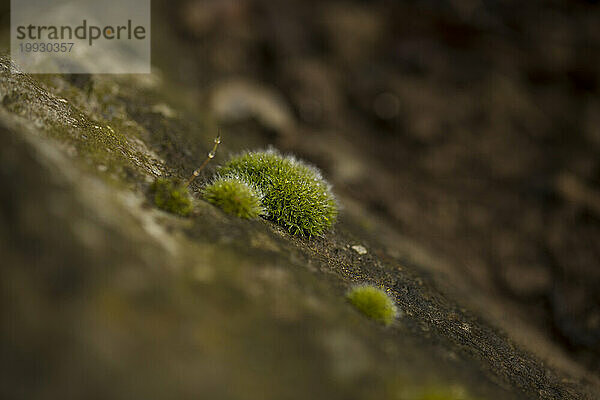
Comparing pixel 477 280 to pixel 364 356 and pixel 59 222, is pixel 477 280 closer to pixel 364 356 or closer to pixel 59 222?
pixel 364 356

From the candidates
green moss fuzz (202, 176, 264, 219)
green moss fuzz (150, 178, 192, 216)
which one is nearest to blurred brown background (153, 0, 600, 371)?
green moss fuzz (202, 176, 264, 219)

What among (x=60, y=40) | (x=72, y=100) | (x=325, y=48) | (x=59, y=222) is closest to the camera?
(x=59, y=222)

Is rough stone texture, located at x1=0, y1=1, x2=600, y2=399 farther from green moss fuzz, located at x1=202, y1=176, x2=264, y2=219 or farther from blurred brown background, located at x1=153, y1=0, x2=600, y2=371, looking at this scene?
green moss fuzz, located at x1=202, y1=176, x2=264, y2=219

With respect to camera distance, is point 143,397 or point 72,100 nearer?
point 143,397

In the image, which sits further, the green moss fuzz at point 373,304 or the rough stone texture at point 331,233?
the green moss fuzz at point 373,304

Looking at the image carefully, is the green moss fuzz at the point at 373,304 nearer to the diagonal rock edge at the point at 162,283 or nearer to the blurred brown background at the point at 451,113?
the diagonal rock edge at the point at 162,283

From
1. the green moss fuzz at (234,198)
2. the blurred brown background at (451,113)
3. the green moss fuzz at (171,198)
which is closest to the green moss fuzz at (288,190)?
the green moss fuzz at (234,198)

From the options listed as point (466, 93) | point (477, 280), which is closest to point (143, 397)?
point (477, 280)
